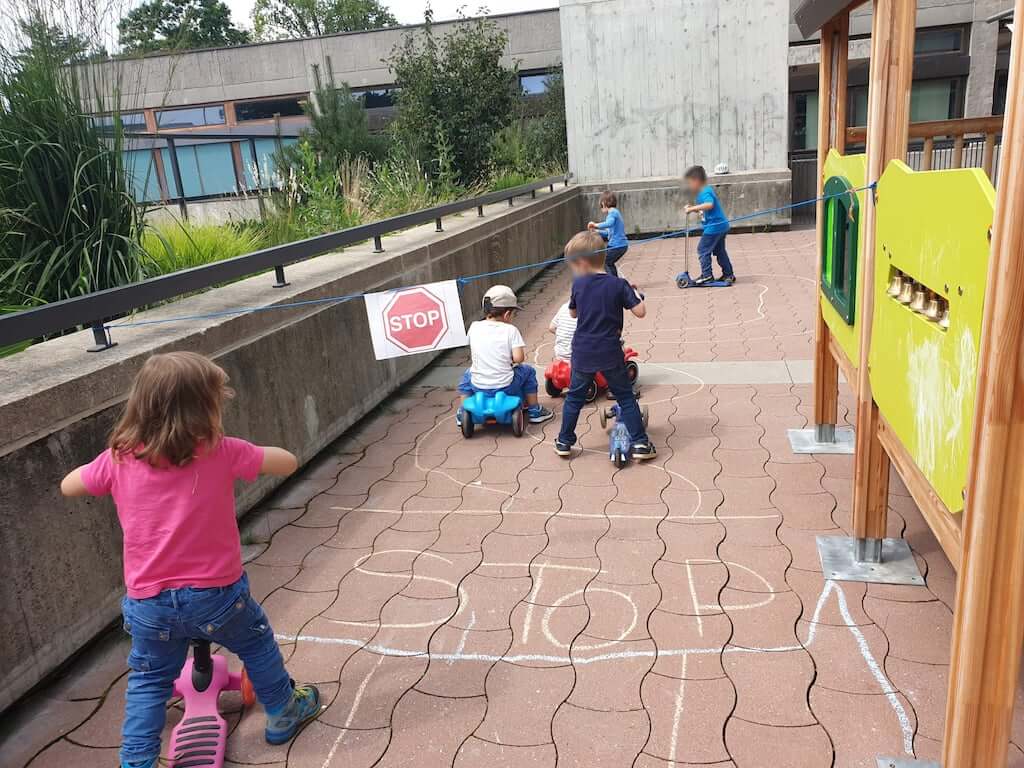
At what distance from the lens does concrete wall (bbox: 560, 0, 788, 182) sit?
49.4 ft

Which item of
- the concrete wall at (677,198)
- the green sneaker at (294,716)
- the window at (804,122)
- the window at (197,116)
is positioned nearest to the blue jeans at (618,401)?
the green sneaker at (294,716)

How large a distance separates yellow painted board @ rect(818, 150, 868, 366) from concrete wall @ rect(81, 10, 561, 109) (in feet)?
79.6

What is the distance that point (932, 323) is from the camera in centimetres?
264

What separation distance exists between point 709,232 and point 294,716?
881 cm

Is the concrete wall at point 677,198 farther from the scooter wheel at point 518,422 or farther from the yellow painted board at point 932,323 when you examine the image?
the yellow painted board at point 932,323

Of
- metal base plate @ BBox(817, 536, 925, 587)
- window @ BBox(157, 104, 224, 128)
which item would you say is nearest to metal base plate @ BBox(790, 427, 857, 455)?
metal base plate @ BBox(817, 536, 925, 587)

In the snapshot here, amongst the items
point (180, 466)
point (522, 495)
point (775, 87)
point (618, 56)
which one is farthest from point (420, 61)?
point (180, 466)

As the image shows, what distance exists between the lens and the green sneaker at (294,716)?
284cm

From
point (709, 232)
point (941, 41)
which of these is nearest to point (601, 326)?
point (709, 232)

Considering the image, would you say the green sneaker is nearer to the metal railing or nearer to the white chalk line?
the metal railing

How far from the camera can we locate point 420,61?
14102 millimetres

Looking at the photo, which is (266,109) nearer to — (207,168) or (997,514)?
(207,168)

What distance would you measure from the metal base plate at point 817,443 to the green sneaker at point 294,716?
10.8ft

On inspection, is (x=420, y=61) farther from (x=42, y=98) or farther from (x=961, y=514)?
(x=961, y=514)
